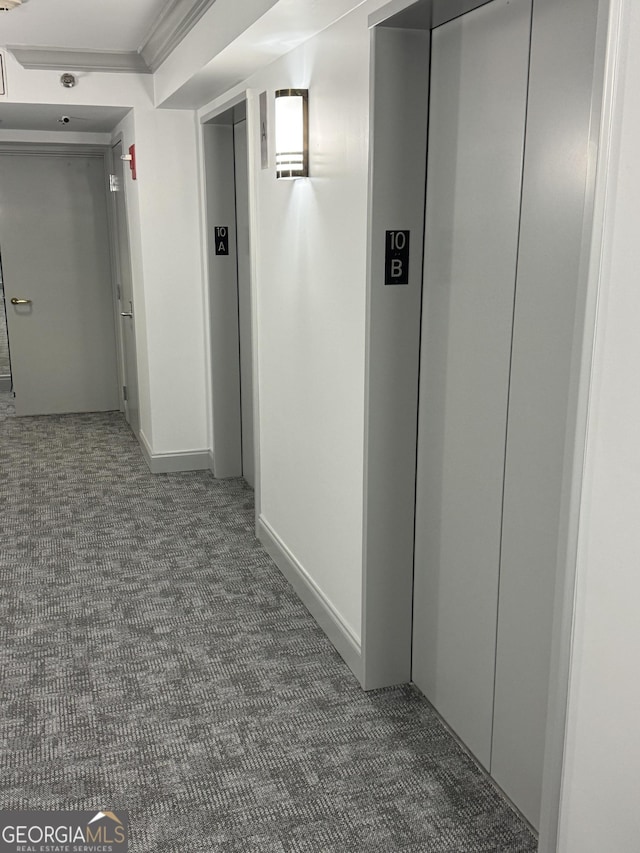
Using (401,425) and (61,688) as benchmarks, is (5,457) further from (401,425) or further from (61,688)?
(401,425)

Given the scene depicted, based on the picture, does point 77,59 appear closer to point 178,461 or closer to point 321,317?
point 178,461

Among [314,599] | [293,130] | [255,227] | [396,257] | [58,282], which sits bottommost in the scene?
[314,599]

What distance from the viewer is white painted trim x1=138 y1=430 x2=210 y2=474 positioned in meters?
5.47

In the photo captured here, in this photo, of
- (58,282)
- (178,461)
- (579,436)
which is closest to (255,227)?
(178,461)

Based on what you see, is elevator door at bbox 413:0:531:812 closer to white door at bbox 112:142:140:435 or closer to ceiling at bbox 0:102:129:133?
ceiling at bbox 0:102:129:133

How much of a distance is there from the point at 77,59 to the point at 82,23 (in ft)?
2.25

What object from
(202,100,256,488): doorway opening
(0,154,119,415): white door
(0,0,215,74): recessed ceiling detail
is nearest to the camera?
(0,0,215,74): recessed ceiling detail

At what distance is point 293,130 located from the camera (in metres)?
3.09

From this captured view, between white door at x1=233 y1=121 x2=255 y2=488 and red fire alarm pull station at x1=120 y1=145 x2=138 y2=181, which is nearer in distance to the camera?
white door at x1=233 y1=121 x2=255 y2=488

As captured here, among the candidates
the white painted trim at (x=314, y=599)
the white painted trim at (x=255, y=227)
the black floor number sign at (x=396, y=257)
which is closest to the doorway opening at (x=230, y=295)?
the white painted trim at (x=255, y=227)

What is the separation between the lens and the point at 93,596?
3660 mm

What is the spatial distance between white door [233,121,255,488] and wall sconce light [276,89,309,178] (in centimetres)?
157

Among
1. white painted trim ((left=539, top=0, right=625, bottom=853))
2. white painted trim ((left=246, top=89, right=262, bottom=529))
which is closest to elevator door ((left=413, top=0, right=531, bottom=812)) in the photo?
white painted trim ((left=539, top=0, right=625, bottom=853))

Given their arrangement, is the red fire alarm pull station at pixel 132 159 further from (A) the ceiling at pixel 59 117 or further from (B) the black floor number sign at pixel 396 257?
(B) the black floor number sign at pixel 396 257
